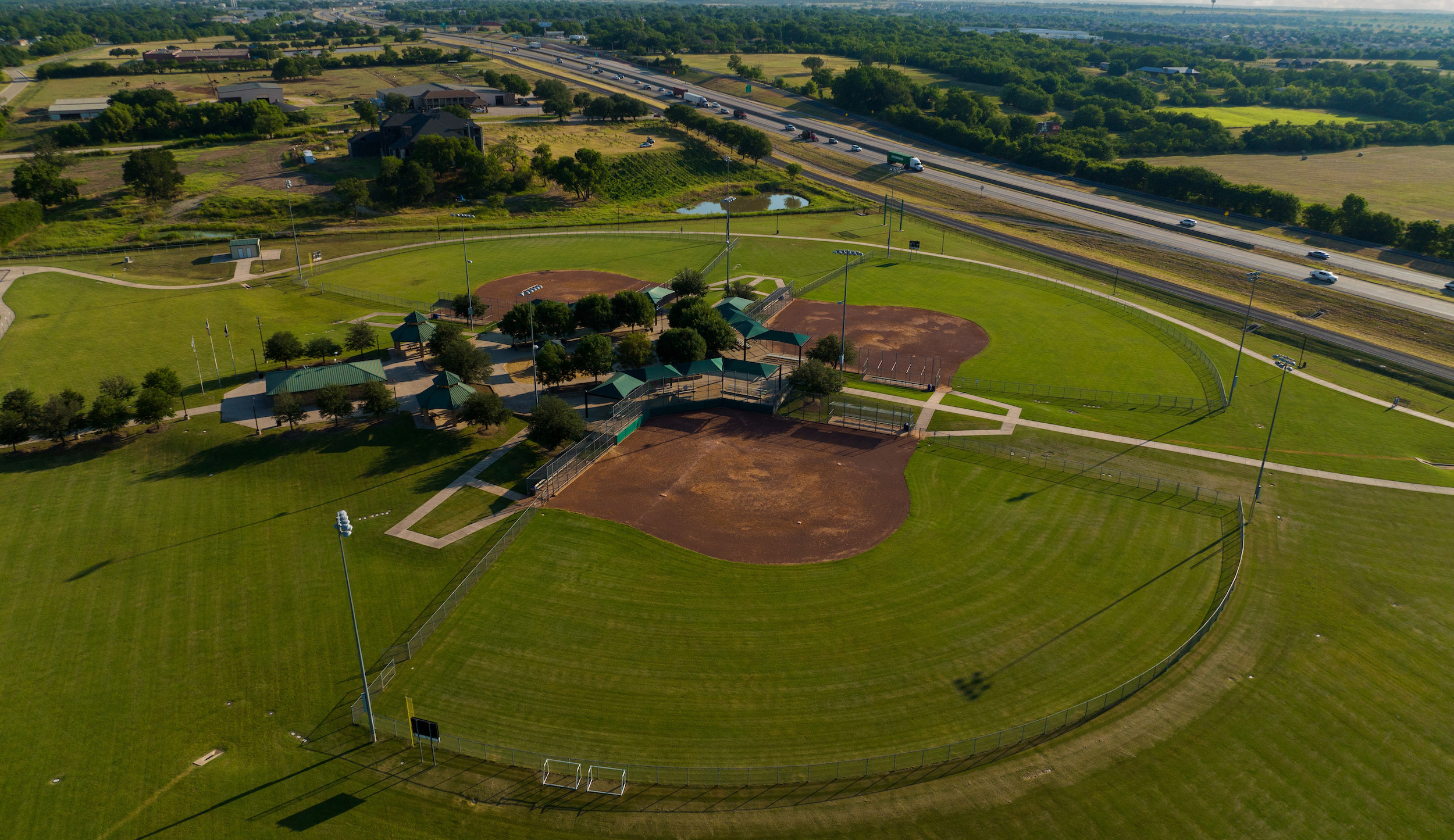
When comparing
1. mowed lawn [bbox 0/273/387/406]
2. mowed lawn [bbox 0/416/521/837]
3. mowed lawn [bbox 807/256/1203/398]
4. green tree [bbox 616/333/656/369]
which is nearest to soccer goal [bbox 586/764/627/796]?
mowed lawn [bbox 0/416/521/837]

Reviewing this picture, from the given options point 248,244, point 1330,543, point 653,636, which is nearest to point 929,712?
point 653,636

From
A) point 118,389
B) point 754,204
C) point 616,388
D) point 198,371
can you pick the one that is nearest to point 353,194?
point 198,371

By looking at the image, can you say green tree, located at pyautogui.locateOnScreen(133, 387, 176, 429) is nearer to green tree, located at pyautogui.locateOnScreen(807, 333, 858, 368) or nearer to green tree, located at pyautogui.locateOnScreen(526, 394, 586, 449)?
green tree, located at pyautogui.locateOnScreen(526, 394, 586, 449)

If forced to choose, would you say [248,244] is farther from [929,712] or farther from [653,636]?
[929,712]

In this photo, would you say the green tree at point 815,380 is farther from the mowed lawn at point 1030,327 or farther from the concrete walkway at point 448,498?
the concrete walkway at point 448,498

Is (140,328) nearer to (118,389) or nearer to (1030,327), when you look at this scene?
(118,389)
